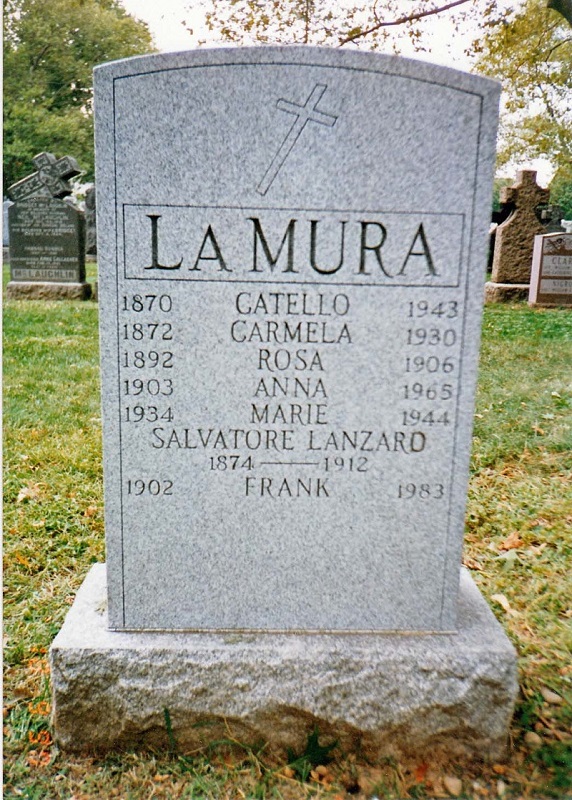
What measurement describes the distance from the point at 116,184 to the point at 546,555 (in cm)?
289

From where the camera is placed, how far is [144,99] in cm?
231

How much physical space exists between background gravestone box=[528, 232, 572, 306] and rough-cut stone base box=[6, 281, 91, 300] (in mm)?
7793

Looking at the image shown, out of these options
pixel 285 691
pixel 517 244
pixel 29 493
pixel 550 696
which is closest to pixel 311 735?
pixel 285 691

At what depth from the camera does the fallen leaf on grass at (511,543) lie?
396cm

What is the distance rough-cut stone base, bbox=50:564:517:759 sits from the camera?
2.55m

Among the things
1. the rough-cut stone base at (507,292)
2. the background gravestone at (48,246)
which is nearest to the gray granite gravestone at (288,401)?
the background gravestone at (48,246)

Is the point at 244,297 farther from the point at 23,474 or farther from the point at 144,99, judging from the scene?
the point at 23,474

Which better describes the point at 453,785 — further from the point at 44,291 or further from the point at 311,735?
the point at 44,291

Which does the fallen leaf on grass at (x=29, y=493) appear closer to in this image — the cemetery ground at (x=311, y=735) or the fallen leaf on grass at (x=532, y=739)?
the cemetery ground at (x=311, y=735)

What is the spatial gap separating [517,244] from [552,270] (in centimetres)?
134

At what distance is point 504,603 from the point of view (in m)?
3.41

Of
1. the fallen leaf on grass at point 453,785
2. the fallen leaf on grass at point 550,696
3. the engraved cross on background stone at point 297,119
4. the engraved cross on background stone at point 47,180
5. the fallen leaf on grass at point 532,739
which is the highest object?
the engraved cross on background stone at point 47,180

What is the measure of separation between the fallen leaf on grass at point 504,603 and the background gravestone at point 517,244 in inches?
408

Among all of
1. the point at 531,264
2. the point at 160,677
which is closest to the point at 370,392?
the point at 160,677
